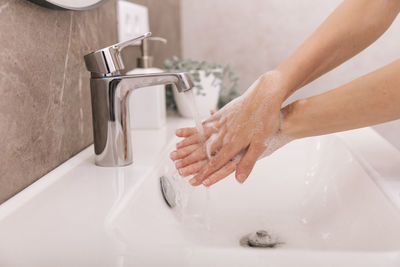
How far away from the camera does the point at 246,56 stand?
5.09 feet

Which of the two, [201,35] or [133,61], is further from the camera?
[201,35]

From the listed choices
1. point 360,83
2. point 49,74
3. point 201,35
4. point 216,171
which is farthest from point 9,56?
point 201,35

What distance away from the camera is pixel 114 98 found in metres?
0.66

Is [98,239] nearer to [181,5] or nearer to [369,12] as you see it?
[369,12]

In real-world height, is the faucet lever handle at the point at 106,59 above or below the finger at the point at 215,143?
above

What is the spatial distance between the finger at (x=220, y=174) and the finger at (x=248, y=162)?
16 millimetres

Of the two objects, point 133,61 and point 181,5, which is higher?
point 181,5

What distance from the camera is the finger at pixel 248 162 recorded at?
0.66m

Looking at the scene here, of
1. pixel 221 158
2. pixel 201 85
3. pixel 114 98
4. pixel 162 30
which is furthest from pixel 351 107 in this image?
pixel 162 30

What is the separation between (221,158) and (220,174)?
3cm

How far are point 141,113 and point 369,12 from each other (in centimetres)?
52

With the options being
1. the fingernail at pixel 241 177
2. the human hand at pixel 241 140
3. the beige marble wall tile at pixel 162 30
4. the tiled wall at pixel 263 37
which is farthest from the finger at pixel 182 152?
the tiled wall at pixel 263 37

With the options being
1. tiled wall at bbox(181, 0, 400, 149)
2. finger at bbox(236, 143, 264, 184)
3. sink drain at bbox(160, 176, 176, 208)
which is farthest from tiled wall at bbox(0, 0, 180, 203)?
tiled wall at bbox(181, 0, 400, 149)

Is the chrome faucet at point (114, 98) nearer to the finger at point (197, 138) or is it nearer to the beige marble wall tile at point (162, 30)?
the finger at point (197, 138)
